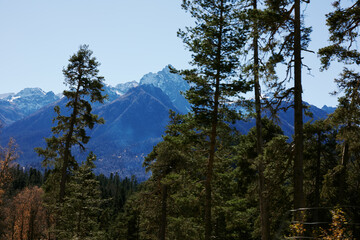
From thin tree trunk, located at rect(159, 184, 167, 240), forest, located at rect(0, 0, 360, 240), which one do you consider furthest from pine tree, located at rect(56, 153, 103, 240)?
thin tree trunk, located at rect(159, 184, 167, 240)

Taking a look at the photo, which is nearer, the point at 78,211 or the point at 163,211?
the point at 78,211

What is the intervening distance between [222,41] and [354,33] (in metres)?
5.34

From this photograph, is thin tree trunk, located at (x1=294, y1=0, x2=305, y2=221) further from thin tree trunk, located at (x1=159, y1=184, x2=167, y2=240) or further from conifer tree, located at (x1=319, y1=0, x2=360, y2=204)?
thin tree trunk, located at (x1=159, y1=184, x2=167, y2=240)

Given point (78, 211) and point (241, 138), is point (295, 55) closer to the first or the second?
point (241, 138)

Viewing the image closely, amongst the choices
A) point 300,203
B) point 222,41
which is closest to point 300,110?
point 300,203

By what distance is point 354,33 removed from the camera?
11.1 meters

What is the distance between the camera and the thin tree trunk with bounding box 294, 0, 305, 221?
9383 mm

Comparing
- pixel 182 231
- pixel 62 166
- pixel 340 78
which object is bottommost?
pixel 182 231

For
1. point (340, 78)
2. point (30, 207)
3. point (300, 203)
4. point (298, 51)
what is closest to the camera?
point (300, 203)

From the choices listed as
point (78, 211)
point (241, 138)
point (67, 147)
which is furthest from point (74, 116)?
point (241, 138)

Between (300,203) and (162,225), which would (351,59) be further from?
Result: (162,225)

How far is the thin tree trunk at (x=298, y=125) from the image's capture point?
9383 millimetres

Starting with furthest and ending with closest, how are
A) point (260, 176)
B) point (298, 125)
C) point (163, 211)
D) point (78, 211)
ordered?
point (163, 211)
point (78, 211)
point (260, 176)
point (298, 125)

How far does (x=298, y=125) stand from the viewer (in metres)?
9.81
